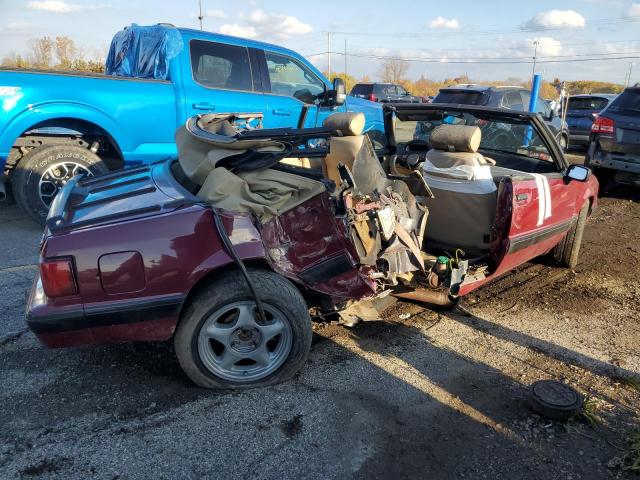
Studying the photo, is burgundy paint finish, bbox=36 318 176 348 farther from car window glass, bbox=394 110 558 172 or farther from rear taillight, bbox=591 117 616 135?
rear taillight, bbox=591 117 616 135

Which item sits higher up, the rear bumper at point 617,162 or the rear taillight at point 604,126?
the rear taillight at point 604,126

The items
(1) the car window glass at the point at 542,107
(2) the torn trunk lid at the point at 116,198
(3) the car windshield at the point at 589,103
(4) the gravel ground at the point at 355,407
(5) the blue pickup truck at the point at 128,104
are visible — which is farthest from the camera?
(3) the car windshield at the point at 589,103

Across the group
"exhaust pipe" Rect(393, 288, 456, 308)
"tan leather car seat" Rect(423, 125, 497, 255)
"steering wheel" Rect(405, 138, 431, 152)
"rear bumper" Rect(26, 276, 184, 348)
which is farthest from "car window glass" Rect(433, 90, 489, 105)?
"rear bumper" Rect(26, 276, 184, 348)

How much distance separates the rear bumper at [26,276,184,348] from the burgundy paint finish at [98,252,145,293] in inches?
3.4

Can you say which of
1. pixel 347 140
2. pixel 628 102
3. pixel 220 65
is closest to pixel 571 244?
pixel 347 140

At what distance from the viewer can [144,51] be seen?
21.0 feet

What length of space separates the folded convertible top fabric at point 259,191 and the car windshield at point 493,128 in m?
1.86

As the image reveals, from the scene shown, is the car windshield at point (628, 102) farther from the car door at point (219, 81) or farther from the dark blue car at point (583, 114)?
the dark blue car at point (583, 114)

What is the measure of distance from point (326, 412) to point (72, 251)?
61.5 inches

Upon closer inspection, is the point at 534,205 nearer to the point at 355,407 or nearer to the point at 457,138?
the point at 457,138

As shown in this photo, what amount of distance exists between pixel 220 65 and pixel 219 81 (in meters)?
0.21

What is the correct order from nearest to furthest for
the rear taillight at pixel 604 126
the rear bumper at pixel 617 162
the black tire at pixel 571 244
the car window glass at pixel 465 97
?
the black tire at pixel 571 244, the rear bumper at pixel 617 162, the rear taillight at pixel 604 126, the car window glass at pixel 465 97

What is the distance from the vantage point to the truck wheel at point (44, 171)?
542 centimetres

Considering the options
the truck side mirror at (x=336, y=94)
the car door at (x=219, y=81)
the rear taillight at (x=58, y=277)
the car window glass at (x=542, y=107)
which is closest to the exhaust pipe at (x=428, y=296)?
the rear taillight at (x=58, y=277)
